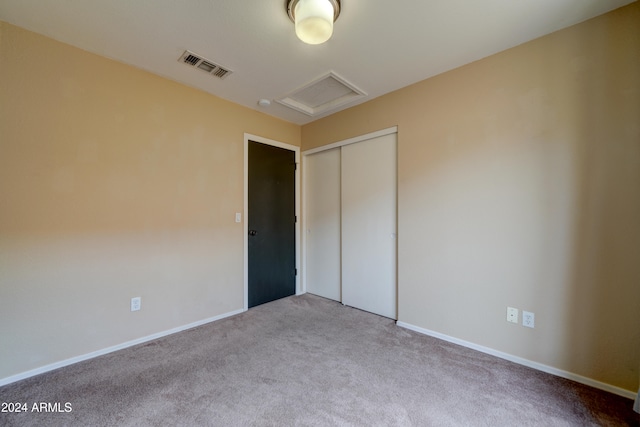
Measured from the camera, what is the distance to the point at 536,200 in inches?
75.4

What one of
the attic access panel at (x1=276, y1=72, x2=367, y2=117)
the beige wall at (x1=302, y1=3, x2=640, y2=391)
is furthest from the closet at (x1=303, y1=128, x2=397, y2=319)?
the attic access panel at (x1=276, y1=72, x2=367, y2=117)

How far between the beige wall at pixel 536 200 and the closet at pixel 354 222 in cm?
26

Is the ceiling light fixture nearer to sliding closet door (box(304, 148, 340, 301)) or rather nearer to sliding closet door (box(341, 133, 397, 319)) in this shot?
sliding closet door (box(341, 133, 397, 319))

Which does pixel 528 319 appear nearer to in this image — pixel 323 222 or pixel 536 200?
pixel 536 200

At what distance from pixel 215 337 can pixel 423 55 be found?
321 centimetres

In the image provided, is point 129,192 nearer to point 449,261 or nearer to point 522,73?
point 449,261

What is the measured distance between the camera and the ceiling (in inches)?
64.3

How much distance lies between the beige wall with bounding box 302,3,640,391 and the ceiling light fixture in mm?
1431

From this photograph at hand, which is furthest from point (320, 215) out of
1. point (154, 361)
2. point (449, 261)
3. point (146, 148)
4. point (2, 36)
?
point (2, 36)

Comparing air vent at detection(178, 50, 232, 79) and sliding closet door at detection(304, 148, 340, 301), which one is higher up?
air vent at detection(178, 50, 232, 79)

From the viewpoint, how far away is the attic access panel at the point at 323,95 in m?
2.60

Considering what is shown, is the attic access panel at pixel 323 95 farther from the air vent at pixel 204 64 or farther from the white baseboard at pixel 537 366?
the white baseboard at pixel 537 366

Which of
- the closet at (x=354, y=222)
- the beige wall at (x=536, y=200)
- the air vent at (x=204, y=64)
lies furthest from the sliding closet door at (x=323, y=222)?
the air vent at (x=204, y=64)

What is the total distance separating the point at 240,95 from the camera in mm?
2848
